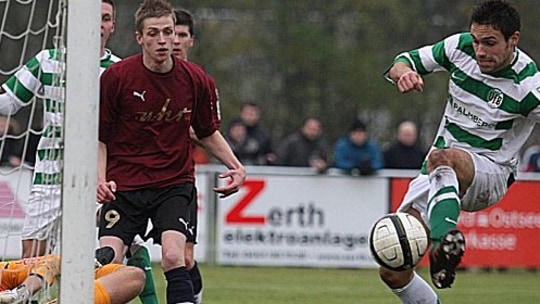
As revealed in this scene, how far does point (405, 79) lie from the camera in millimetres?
6699

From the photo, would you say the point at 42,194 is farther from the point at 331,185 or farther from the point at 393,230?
the point at 331,185

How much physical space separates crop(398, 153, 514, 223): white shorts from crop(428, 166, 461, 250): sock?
0.30 m

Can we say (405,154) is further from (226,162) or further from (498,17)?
(498,17)

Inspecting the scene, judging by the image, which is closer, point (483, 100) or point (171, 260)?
point (171, 260)

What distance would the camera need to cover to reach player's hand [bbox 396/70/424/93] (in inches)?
261

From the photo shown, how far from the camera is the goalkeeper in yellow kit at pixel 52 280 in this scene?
609 centimetres

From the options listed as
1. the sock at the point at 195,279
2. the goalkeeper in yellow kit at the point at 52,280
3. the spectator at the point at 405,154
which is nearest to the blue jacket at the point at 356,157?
the spectator at the point at 405,154

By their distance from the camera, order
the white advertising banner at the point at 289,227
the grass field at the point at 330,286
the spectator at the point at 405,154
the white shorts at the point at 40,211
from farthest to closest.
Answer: the spectator at the point at 405,154, the white advertising banner at the point at 289,227, the grass field at the point at 330,286, the white shorts at the point at 40,211

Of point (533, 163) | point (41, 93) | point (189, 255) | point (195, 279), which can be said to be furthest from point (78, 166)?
point (533, 163)

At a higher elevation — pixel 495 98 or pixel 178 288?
pixel 495 98

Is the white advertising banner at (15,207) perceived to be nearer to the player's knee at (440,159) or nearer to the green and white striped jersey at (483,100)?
the green and white striped jersey at (483,100)

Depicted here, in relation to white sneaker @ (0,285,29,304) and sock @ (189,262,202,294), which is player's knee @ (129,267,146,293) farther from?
sock @ (189,262,202,294)

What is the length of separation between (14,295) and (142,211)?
3.25 feet

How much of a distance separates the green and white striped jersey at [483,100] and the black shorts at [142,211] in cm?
145
